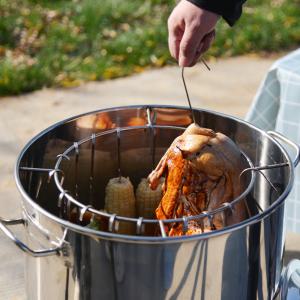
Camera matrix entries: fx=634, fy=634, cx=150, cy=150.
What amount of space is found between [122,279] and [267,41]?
3942 mm

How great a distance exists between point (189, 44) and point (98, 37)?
137 inches

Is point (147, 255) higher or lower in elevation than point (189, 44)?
lower

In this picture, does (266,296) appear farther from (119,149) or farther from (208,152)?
(119,149)

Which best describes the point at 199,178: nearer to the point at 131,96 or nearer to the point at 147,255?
the point at 147,255

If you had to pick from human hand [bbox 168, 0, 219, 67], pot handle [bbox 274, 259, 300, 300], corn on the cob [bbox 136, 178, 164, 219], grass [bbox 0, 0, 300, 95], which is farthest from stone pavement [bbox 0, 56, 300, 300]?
human hand [bbox 168, 0, 219, 67]

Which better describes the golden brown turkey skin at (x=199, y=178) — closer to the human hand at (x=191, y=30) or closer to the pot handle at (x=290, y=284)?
the human hand at (x=191, y=30)

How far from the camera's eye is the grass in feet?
14.9

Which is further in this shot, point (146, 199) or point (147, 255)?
point (146, 199)

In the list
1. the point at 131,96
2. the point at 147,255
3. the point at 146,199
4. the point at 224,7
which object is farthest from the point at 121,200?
the point at 131,96

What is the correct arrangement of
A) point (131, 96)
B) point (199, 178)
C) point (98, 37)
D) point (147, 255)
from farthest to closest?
point (98, 37) < point (131, 96) < point (199, 178) < point (147, 255)

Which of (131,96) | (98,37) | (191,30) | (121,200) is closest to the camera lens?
(191,30)

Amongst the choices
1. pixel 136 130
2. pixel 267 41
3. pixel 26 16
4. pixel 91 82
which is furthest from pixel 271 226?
pixel 26 16

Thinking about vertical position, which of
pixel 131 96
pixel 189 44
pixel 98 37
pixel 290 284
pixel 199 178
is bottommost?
pixel 290 284

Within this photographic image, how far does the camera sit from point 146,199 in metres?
1.99
